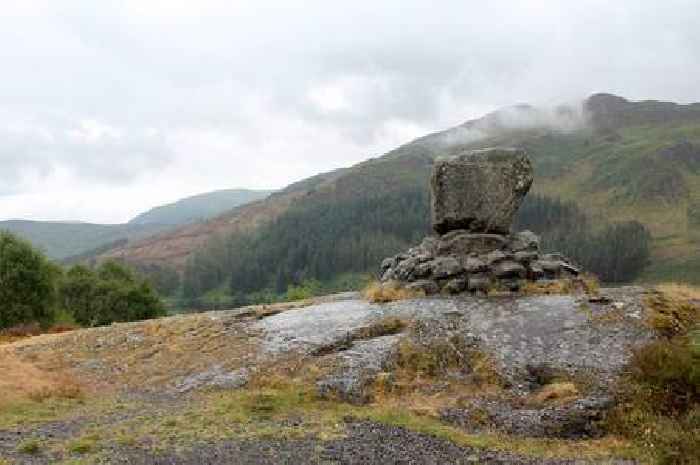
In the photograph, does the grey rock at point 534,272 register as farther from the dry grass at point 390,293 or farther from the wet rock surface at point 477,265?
the dry grass at point 390,293

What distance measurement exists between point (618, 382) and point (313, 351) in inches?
516

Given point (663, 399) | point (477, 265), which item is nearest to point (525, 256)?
point (477, 265)

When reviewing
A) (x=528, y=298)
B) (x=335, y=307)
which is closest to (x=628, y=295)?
(x=528, y=298)

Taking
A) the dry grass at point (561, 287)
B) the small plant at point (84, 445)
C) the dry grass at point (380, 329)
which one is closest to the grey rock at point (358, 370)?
the dry grass at point (380, 329)

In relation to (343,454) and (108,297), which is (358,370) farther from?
(108,297)

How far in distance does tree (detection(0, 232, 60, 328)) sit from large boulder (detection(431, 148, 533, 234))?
53.1m

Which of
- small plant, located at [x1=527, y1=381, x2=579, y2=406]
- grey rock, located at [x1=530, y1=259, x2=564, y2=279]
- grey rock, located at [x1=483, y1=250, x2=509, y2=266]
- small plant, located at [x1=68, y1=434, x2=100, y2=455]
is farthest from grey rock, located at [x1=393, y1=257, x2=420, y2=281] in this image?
small plant, located at [x1=68, y1=434, x2=100, y2=455]

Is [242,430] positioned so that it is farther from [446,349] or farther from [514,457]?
[446,349]

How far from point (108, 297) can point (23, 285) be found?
20.4 m

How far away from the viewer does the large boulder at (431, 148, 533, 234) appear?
39.4 meters

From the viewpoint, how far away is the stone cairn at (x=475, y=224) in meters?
37.7

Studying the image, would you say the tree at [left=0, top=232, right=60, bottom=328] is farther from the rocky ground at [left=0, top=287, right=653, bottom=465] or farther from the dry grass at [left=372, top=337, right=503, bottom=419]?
the dry grass at [left=372, top=337, right=503, bottom=419]

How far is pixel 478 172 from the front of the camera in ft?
130

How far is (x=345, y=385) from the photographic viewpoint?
28.0 meters
